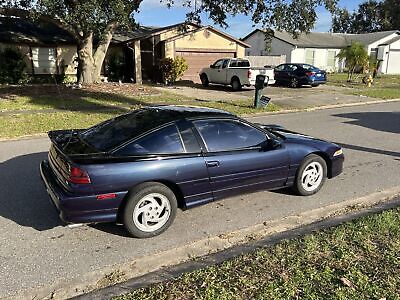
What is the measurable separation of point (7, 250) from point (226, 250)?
2203 mm

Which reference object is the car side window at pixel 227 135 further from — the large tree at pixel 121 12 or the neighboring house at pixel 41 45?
the neighboring house at pixel 41 45

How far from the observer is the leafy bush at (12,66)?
65.0ft

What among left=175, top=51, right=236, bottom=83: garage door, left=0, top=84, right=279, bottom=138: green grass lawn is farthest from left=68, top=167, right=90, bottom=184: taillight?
left=175, top=51, right=236, bottom=83: garage door

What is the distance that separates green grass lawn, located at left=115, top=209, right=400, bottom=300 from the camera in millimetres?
2904

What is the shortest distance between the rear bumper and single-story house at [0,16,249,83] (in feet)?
59.3

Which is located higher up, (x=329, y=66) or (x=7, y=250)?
(x=329, y=66)

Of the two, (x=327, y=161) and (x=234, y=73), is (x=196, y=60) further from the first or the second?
(x=327, y=161)

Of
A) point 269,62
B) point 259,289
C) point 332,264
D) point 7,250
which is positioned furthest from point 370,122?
point 269,62

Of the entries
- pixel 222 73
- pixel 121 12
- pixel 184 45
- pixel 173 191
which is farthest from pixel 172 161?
pixel 184 45

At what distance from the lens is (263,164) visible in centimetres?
454

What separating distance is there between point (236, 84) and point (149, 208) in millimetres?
16620

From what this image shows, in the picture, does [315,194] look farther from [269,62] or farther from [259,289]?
[269,62]

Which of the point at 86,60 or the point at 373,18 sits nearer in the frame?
the point at 86,60

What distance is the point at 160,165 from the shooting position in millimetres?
3826
